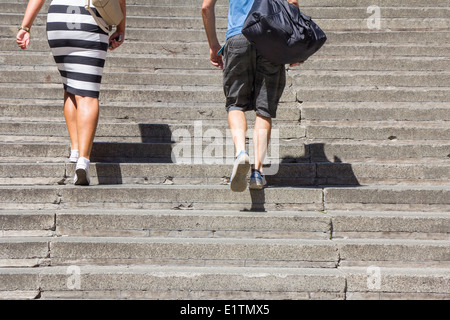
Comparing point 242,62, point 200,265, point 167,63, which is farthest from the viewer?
point 167,63

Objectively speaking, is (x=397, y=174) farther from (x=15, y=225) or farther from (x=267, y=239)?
(x=15, y=225)

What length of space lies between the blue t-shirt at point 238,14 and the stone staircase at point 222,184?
3.39 feet

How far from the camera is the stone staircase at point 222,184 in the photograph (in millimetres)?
3467

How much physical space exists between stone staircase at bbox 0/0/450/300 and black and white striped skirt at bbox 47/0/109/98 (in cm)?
63

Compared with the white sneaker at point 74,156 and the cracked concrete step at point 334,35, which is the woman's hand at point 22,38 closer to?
the white sneaker at point 74,156

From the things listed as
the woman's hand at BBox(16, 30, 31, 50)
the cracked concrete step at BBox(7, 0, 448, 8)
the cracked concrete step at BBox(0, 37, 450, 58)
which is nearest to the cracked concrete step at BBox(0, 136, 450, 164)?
the woman's hand at BBox(16, 30, 31, 50)

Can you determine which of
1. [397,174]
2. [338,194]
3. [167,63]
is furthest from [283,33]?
[167,63]

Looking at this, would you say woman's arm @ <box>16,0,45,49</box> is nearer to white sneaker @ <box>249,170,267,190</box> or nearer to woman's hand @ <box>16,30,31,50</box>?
woman's hand @ <box>16,30,31,50</box>

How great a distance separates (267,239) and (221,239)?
1.00 ft

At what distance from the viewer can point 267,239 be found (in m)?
3.87

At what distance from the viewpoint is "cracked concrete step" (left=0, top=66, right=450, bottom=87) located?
5746 mm

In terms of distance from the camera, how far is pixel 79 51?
14.0 ft

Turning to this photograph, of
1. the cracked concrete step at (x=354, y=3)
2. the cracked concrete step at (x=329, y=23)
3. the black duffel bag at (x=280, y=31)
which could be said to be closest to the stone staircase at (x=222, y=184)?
the cracked concrete step at (x=329, y=23)

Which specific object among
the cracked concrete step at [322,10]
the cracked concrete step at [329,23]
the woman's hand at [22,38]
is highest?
the cracked concrete step at [322,10]
